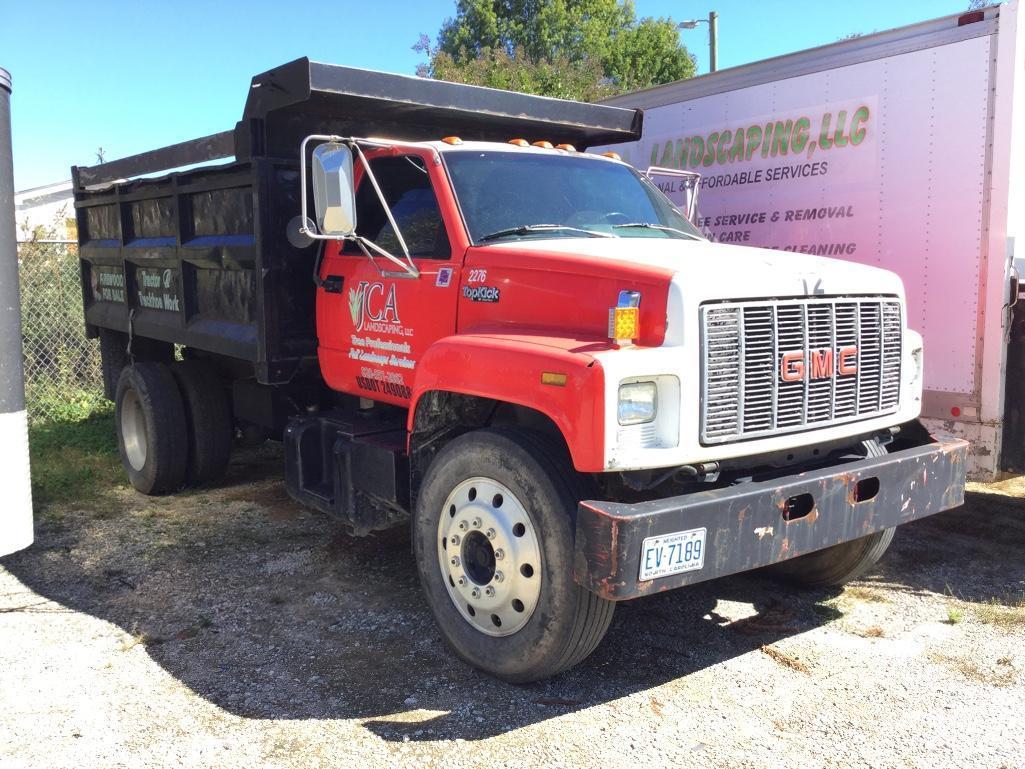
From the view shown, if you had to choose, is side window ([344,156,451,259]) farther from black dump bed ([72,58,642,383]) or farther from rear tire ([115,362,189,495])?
rear tire ([115,362,189,495])

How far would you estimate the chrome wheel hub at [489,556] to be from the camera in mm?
3742

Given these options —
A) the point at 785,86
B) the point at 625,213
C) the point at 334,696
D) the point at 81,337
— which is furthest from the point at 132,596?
the point at 81,337

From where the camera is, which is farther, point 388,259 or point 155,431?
point 155,431

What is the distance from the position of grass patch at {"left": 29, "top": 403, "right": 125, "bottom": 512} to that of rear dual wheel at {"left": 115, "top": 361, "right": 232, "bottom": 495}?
0.41 m

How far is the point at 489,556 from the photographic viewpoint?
3939mm

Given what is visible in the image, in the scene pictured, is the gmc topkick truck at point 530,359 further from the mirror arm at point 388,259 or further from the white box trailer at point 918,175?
the white box trailer at point 918,175

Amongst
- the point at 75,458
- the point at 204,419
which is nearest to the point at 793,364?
the point at 204,419

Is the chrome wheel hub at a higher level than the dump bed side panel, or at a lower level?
lower

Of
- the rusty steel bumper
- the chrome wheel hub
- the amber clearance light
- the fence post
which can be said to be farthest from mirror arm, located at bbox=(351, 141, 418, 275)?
the fence post

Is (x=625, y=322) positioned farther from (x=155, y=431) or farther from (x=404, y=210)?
(x=155, y=431)

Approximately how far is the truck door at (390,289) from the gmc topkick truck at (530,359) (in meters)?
0.01

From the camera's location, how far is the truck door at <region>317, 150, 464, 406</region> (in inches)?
177

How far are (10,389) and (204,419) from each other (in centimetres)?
210

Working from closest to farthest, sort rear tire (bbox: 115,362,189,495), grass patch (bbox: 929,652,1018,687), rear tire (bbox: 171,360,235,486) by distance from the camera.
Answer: grass patch (bbox: 929,652,1018,687) < rear tire (bbox: 115,362,189,495) < rear tire (bbox: 171,360,235,486)
